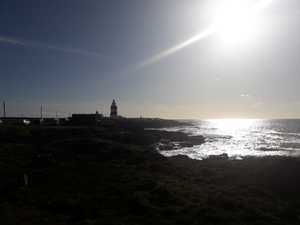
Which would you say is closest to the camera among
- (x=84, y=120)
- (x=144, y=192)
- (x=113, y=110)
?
(x=144, y=192)

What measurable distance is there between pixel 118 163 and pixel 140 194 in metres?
11.3

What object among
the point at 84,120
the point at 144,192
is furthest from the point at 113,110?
the point at 144,192

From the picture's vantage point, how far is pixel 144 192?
1627cm

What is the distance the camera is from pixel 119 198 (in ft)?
50.3

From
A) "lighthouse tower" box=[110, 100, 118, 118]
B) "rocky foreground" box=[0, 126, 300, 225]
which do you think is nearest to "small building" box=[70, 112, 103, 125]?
"lighthouse tower" box=[110, 100, 118, 118]

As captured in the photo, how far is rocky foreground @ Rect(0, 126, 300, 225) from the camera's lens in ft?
41.6

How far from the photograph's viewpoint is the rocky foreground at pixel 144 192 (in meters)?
12.7

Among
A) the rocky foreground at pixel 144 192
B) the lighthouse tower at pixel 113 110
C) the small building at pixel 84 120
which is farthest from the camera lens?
the lighthouse tower at pixel 113 110

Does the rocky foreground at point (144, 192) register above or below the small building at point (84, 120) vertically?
below

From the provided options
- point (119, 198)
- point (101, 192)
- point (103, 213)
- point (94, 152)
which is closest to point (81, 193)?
Result: point (101, 192)

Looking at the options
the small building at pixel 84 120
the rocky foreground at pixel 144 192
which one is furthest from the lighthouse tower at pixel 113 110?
the rocky foreground at pixel 144 192

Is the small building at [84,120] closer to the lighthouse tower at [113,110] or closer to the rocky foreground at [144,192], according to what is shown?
the lighthouse tower at [113,110]

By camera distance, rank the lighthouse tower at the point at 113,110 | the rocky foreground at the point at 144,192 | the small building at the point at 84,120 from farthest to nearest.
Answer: the lighthouse tower at the point at 113,110 < the small building at the point at 84,120 < the rocky foreground at the point at 144,192

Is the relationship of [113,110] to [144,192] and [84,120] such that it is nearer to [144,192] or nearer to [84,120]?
[84,120]
